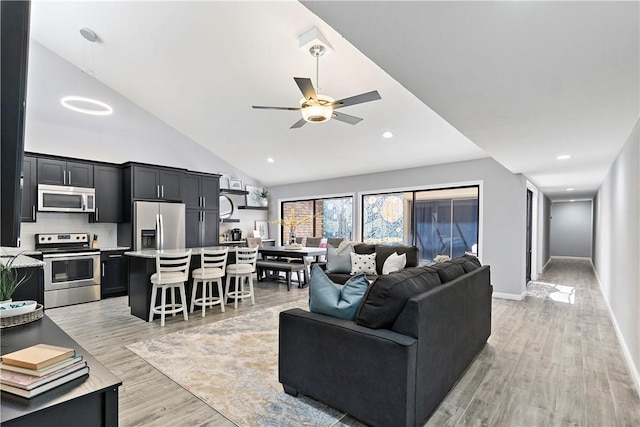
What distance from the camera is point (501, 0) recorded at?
139 centimetres

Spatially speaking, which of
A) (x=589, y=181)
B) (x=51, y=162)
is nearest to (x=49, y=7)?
(x=51, y=162)

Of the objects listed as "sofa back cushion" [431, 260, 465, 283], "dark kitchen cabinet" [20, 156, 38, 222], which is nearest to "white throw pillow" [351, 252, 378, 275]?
"sofa back cushion" [431, 260, 465, 283]

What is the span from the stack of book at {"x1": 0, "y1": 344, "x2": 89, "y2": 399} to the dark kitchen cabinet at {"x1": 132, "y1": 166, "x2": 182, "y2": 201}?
560cm

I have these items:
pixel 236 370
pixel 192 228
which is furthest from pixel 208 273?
pixel 192 228

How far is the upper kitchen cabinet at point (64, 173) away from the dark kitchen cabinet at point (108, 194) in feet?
0.46

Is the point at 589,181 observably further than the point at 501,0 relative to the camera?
Yes

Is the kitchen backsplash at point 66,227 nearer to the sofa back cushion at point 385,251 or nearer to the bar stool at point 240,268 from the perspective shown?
the bar stool at point 240,268

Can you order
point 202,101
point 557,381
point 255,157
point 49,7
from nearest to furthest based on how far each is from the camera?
point 557,381
point 49,7
point 202,101
point 255,157

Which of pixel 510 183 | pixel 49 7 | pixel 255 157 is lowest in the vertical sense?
pixel 510 183

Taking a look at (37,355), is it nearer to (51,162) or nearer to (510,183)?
(51,162)

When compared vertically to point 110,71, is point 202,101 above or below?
below

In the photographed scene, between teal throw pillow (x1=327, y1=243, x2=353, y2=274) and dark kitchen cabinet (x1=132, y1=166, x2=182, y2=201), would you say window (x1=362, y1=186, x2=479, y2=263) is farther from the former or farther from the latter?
dark kitchen cabinet (x1=132, y1=166, x2=182, y2=201)

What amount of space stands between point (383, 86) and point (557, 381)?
12.8ft

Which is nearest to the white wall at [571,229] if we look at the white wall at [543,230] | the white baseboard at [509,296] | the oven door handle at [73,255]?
the white wall at [543,230]
